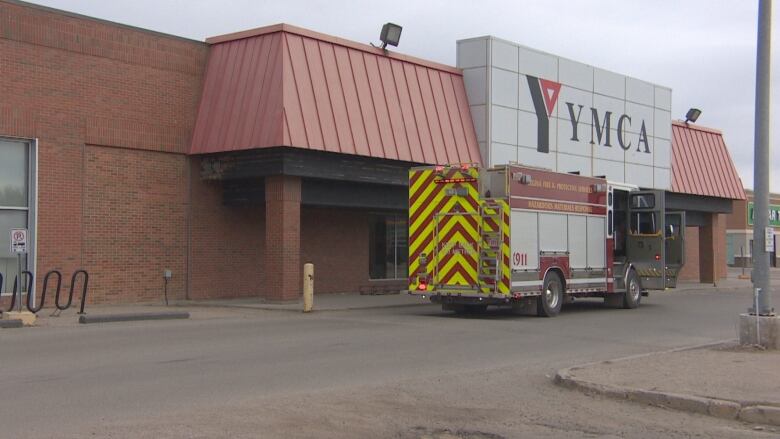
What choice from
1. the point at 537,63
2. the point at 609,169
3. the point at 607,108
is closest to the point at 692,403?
the point at 537,63

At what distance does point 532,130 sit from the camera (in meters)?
29.4

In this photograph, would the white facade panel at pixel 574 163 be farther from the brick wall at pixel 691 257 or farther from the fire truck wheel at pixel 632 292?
the brick wall at pixel 691 257

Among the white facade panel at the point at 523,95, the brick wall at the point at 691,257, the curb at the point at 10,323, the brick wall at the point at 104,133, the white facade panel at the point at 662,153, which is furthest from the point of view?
the brick wall at the point at 691,257

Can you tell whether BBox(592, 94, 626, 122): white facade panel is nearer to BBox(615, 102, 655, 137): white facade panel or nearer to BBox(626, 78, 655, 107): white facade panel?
BBox(615, 102, 655, 137): white facade panel

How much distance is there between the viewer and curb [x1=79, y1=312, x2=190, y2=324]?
17375mm

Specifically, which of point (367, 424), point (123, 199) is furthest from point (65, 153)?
point (367, 424)

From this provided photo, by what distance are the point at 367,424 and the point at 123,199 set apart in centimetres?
1546

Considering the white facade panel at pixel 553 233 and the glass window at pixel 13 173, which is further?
the glass window at pixel 13 173

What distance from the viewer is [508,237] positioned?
1842cm

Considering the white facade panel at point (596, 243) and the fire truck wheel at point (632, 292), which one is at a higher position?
the white facade panel at point (596, 243)

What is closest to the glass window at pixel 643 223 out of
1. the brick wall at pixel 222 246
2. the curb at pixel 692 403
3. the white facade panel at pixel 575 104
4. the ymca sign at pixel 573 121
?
the ymca sign at pixel 573 121

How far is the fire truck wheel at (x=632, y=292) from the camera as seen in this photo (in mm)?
22766

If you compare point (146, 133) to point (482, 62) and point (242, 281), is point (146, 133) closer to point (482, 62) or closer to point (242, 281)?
point (242, 281)

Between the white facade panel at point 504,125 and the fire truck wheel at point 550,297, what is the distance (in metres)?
8.47
